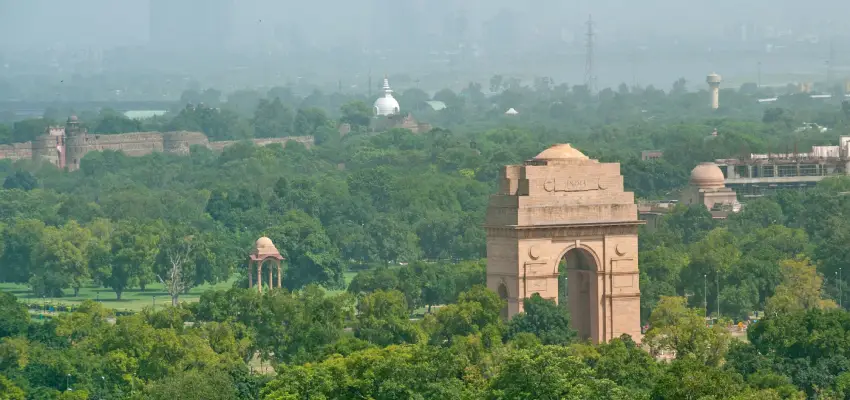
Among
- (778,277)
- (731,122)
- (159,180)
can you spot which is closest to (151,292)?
(778,277)

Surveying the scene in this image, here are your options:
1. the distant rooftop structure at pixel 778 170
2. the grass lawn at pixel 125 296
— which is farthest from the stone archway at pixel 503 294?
the distant rooftop structure at pixel 778 170

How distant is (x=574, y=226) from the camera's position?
2815 inches

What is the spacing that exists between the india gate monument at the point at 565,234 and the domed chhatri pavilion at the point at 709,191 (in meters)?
47.6

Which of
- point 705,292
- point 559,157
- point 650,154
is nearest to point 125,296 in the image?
point 705,292

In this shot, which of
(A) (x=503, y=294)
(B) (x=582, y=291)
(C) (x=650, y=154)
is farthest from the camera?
(C) (x=650, y=154)

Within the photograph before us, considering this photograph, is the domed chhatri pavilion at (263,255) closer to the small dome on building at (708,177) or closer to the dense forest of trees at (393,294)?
the dense forest of trees at (393,294)

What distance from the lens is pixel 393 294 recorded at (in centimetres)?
7588

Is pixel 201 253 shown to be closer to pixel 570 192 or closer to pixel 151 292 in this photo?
pixel 151 292

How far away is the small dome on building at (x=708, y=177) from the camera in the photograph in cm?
12212

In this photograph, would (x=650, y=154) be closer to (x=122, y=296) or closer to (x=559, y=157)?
(x=122, y=296)

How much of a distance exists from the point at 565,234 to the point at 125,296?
36539 millimetres

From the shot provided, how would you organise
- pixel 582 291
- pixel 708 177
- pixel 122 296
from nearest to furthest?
pixel 582 291
pixel 122 296
pixel 708 177

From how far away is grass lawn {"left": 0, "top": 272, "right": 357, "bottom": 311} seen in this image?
99.6 metres

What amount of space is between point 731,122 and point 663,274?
9915cm
